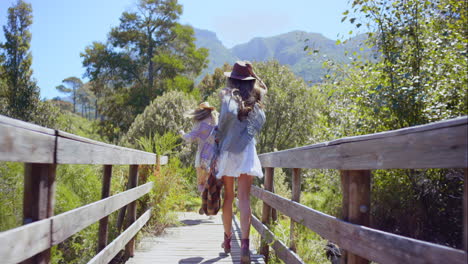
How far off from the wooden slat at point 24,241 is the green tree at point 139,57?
100 ft

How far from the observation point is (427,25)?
5559 millimetres

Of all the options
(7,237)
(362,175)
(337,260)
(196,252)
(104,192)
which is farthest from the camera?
(337,260)

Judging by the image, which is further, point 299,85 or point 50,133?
point 299,85

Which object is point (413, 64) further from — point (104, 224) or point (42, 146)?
point (42, 146)

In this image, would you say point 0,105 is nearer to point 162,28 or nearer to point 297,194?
point 162,28

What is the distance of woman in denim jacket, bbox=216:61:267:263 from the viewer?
3615 millimetres

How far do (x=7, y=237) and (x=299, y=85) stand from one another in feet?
61.9

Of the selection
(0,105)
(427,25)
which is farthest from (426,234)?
(0,105)

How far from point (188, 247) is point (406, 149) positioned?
3732 millimetres

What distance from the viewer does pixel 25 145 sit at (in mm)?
1564

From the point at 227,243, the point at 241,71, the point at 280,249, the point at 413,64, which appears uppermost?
the point at 413,64

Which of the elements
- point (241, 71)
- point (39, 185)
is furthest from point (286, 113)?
point (39, 185)

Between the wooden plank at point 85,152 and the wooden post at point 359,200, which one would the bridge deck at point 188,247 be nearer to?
the wooden plank at point 85,152

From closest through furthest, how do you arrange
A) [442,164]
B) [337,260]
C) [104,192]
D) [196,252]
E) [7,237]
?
[442,164] < [7,237] < [104,192] < [196,252] < [337,260]
